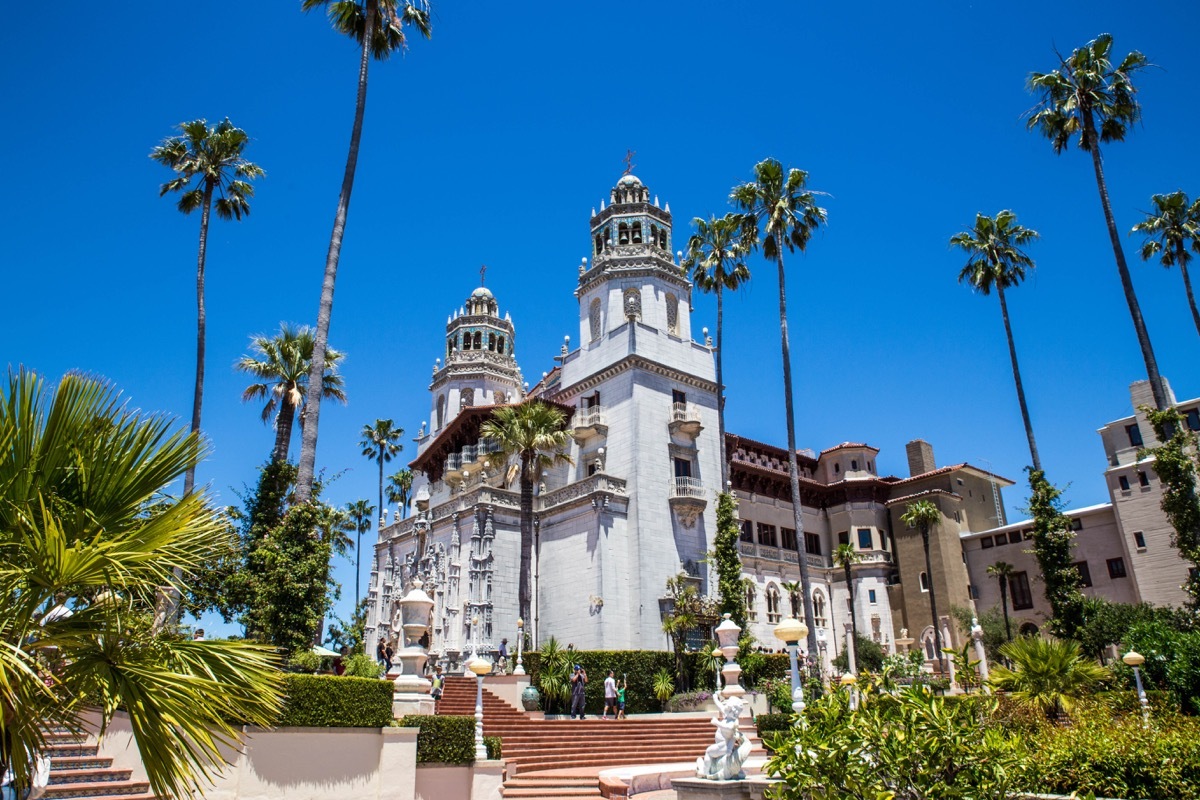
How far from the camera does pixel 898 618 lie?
51.1 m

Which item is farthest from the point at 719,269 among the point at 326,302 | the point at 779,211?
the point at 326,302

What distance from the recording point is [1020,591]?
49.2 m

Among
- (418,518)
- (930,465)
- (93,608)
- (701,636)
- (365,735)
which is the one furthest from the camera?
(930,465)

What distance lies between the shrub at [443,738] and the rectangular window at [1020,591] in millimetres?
42192

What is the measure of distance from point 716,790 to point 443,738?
996 centimetres

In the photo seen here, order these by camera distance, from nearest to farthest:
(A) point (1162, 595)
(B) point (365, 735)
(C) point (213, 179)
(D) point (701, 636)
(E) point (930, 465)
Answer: (B) point (365, 735) → (C) point (213, 179) → (D) point (701, 636) → (A) point (1162, 595) → (E) point (930, 465)

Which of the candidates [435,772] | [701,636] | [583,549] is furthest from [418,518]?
[435,772]

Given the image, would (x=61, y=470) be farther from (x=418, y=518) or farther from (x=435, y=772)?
(x=418, y=518)

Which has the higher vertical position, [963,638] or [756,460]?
[756,460]

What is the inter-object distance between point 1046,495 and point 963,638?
18.5 meters

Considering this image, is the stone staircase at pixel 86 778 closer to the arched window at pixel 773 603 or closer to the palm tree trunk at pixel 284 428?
the palm tree trunk at pixel 284 428

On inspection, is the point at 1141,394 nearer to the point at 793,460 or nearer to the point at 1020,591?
the point at 1020,591

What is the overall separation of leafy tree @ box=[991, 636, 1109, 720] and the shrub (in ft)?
47.3

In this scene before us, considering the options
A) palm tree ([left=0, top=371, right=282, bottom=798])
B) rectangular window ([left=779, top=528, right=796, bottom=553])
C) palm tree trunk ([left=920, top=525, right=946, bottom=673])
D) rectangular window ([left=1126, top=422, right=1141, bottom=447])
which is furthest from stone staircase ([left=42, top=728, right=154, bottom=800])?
rectangular window ([left=1126, top=422, right=1141, bottom=447])
